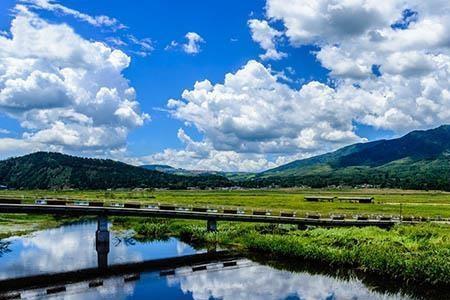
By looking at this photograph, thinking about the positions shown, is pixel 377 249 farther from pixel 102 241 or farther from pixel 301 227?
pixel 102 241

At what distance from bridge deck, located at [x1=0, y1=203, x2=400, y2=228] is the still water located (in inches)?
203

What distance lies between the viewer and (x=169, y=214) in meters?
72.2

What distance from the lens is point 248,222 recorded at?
286 ft

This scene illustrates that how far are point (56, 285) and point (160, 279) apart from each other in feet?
33.4

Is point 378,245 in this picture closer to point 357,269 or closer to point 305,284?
point 357,269

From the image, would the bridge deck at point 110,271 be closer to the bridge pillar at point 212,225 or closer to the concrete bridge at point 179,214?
the concrete bridge at point 179,214

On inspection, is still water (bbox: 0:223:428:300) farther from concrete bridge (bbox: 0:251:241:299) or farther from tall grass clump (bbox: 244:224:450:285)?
tall grass clump (bbox: 244:224:450:285)

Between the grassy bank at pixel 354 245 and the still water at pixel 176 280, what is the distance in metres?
4.40

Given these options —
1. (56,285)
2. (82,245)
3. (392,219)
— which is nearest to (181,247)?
(82,245)

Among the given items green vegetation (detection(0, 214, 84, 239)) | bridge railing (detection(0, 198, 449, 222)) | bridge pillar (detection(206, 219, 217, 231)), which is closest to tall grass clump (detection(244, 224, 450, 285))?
bridge pillar (detection(206, 219, 217, 231))

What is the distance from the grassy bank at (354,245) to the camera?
153ft

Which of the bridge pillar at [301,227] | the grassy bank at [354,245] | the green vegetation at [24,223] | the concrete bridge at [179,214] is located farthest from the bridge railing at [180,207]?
the green vegetation at [24,223]

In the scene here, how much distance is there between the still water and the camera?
43000mm

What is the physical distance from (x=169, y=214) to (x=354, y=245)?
90.5 feet
